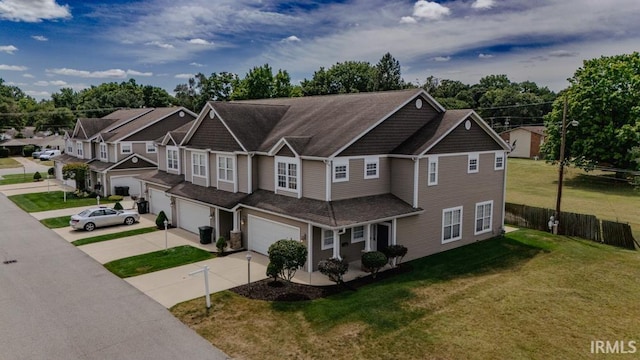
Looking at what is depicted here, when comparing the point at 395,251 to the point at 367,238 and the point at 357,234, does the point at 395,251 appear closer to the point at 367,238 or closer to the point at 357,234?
the point at 367,238

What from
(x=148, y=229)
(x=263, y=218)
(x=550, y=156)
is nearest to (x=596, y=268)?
(x=263, y=218)

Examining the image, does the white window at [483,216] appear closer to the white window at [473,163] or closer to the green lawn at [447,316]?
the white window at [473,163]

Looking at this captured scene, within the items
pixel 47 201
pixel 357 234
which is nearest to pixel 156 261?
pixel 357 234

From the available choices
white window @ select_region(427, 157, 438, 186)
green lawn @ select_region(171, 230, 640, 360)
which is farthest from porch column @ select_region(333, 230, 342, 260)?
white window @ select_region(427, 157, 438, 186)

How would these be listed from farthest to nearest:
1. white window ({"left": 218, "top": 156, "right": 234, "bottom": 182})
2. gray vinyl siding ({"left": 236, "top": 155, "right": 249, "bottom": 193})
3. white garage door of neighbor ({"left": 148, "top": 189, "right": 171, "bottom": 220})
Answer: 1. white garage door of neighbor ({"left": 148, "top": 189, "right": 171, "bottom": 220})
2. white window ({"left": 218, "top": 156, "right": 234, "bottom": 182})
3. gray vinyl siding ({"left": 236, "top": 155, "right": 249, "bottom": 193})

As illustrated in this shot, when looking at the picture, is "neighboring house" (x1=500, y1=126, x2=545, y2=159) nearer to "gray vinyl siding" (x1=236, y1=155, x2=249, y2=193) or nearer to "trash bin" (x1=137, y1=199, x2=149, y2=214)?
"gray vinyl siding" (x1=236, y1=155, x2=249, y2=193)

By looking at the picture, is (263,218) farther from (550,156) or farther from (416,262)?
(550,156)
